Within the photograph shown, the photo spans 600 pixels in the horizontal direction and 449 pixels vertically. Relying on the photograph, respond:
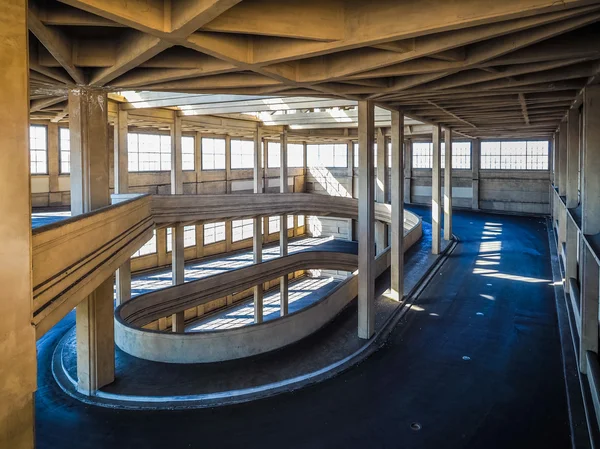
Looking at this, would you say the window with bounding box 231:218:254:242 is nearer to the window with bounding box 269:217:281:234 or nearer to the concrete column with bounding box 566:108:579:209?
the window with bounding box 269:217:281:234

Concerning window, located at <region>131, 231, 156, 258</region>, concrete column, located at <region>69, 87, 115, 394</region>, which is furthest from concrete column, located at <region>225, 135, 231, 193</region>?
concrete column, located at <region>69, 87, 115, 394</region>

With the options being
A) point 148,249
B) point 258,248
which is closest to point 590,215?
point 258,248

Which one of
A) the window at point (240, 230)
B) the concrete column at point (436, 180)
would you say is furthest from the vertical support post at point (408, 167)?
the concrete column at point (436, 180)

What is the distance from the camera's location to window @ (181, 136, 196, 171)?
33250 mm

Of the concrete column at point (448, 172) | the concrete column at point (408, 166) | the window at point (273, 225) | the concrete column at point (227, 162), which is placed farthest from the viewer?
the concrete column at point (408, 166)

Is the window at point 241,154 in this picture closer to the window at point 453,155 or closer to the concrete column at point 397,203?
the window at point 453,155

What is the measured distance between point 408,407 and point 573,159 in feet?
36.0

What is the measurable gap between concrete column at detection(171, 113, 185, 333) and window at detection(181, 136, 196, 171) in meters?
11.0

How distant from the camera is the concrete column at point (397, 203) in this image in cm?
1673

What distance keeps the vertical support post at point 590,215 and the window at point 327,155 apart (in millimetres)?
33304

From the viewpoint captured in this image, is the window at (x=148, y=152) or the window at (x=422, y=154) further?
the window at (x=422, y=154)

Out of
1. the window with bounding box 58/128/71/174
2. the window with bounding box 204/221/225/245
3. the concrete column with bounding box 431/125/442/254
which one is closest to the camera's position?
the concrete column with bounding box 431/125/442/254

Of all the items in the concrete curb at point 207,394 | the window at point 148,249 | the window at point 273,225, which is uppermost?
the window at point 273,225

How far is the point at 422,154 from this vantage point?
43188mm
